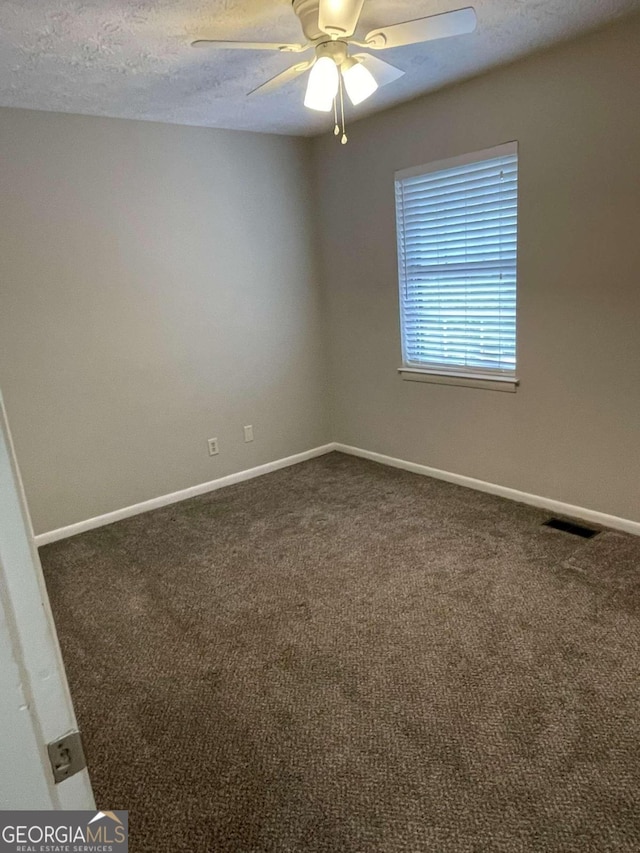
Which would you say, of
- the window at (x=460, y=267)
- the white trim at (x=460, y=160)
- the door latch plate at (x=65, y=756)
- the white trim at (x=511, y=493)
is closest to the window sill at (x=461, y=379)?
the window at (x=460, y=267)

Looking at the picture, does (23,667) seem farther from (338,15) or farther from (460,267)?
(460,267)

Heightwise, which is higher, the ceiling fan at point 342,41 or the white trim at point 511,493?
the ceiling fan at point 342,41

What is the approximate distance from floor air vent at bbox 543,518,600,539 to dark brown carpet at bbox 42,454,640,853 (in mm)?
81

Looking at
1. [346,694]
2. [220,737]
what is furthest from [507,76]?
[220,737]

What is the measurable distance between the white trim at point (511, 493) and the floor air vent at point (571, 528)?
9 centimetres

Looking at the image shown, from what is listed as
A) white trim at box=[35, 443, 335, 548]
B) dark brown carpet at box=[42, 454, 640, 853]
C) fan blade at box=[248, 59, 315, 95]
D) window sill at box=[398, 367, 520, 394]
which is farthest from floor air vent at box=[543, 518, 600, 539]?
fan blade at box=[248, 59, 315, 95]

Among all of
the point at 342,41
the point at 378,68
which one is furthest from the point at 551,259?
the point at 342,41

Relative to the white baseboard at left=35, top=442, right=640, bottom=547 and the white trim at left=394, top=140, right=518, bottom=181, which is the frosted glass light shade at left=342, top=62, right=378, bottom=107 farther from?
the white baseboard at left=35, top=442, right=640, bottom=547

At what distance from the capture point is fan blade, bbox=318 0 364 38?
1830mm

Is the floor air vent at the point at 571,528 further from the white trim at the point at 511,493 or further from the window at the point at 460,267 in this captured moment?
the window at the point at 460,267

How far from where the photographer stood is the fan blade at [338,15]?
183cm

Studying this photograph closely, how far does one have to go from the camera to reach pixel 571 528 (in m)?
3.08

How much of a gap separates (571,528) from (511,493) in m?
0.49

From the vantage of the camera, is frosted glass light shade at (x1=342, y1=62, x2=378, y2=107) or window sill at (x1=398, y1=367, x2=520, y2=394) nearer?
frosted glass light shade at (x1=342, y1=62, x2=378, y2=107)
